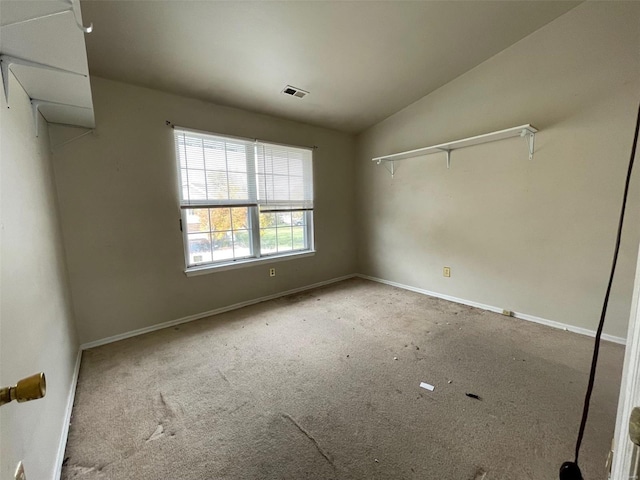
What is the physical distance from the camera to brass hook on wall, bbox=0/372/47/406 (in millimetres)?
611

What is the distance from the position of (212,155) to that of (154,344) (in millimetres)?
1948

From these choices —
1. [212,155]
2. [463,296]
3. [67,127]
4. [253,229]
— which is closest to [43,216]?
[67,127]

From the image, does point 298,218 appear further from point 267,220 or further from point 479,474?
point 479,474

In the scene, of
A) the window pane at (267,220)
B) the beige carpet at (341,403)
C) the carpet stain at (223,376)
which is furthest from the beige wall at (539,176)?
the carpet stain at (223,376)

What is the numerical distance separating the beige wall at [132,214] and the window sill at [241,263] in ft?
0.22

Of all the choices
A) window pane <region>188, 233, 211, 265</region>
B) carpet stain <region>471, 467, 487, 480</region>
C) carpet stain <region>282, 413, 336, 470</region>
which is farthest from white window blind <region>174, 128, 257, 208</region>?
carpet stain <region>471, 467, 487, 480</region>

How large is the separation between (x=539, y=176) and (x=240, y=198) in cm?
308

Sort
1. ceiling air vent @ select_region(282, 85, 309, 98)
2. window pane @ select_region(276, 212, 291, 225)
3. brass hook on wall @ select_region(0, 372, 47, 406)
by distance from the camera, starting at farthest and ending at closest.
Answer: window pane @ select_region(276, 212, 291, 225) < ceiling air vent @ select_region(282, 85, 309, 98) < brass hook on wall @ select_region(0, 372, 47, 406)

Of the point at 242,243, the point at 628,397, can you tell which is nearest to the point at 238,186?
the point at 242,243

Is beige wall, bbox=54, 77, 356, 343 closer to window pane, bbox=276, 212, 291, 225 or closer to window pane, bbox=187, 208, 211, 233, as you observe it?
window pane, bbox=187, 208, 211, 233

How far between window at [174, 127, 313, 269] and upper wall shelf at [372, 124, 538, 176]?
46.0 inches

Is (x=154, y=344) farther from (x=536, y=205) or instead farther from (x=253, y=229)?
(x=536, y=205)

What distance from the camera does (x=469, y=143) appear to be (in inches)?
118

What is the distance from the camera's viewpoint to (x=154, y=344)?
2469 millimetres
